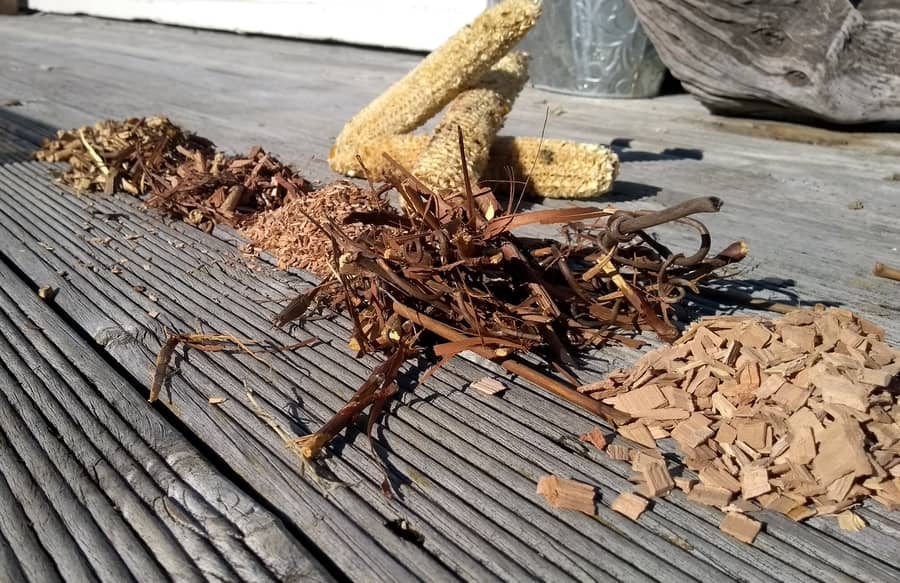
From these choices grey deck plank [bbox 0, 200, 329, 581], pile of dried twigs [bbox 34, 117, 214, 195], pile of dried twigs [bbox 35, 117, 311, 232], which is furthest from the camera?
pile of dried twigs [bbox 34, 117, 214, 195]

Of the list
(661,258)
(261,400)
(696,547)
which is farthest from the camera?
(661,258)

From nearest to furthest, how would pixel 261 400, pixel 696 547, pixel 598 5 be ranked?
pixel 696 547 < pixel 261 400 < pixel 598 5

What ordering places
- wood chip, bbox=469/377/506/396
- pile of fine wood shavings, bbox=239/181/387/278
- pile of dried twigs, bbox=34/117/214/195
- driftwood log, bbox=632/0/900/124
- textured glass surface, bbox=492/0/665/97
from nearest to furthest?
wood chip, bbox=469/377/506/396 < pile of fine wood shavings, bbox=239/181/387/278 < pile of dried twigs, bbox=34/117/214/195 < driftwood log, bbox=632/0/900/124 < textured glass surface, bbox=492/0/665/97

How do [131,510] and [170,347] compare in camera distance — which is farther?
[170,347]

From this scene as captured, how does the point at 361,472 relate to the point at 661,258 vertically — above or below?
below

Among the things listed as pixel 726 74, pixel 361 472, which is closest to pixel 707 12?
pixel 726 74

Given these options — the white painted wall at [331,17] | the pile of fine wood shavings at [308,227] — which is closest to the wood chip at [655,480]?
the pile of fine wood shavings at [308,227]

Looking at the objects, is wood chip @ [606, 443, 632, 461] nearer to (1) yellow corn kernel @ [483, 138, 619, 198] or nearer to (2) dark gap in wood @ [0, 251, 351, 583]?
(2) dark gap in wood @ [0, 251, 351, 583]

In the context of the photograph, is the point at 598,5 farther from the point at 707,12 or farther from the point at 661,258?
the point at 661,258

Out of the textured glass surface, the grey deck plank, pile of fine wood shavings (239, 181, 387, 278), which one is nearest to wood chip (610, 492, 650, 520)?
the grey deck plank
